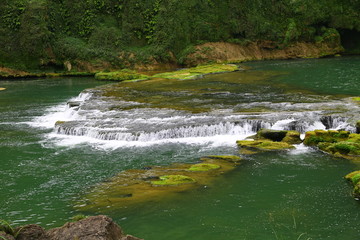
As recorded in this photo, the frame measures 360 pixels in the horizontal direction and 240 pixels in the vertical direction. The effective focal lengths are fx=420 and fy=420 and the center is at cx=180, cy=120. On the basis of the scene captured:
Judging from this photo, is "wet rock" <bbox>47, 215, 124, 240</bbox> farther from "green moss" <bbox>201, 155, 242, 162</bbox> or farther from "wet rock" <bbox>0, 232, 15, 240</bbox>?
"green moss" <bbox>201, 155, 242, 162</bbox>

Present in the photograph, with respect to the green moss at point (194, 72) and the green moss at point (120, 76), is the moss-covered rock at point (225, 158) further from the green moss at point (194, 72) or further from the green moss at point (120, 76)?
the green moss at point (120, 76)

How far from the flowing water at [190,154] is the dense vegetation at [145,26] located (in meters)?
21.5

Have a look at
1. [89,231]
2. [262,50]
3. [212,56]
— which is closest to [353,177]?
[89,231]

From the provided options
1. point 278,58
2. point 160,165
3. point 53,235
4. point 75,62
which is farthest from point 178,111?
point 278,58

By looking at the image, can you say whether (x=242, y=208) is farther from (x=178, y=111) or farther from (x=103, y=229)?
(x=178, y=111)

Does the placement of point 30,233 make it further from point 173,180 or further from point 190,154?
point 190,154

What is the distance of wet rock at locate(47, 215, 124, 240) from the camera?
805cm

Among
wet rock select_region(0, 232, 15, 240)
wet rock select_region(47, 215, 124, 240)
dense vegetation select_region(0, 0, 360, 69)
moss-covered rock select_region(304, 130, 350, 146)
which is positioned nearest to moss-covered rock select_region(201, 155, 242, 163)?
moss-covered rock select_region(304, 130, 350, 146)

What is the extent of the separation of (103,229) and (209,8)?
72.3m

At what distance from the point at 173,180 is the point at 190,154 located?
500cm

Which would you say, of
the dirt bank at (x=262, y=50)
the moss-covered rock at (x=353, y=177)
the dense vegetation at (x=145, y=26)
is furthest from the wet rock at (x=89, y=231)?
the dirt bank at (x=262, y=50)

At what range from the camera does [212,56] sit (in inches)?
2783

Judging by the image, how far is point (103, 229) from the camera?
26.7 feet

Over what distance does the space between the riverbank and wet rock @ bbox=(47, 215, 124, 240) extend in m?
58.0
